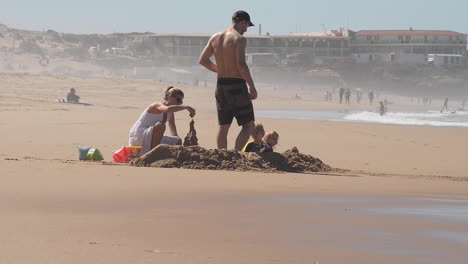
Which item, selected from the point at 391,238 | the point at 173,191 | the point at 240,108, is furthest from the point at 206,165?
the point at 391,238

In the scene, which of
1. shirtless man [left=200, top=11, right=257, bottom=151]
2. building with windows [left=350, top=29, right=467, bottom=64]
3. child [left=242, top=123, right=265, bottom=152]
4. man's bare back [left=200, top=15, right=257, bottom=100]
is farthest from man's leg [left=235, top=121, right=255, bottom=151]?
building with windows [left=350, top=29, right=467, bottom=64]

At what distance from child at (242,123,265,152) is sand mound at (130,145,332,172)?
0.61 feet

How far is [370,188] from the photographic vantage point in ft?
21.4

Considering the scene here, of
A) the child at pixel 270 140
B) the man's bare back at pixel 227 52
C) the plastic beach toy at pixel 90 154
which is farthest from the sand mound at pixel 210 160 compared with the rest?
the man's bare back at pixel 227 52

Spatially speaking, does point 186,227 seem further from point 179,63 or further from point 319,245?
point 179,63

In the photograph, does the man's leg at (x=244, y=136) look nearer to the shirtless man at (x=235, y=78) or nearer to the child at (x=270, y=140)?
the shirtless man at (x=235, y=78)

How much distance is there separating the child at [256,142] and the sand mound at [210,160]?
187 millimetres

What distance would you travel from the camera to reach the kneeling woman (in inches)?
314

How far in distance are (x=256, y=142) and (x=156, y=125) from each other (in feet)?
3.04

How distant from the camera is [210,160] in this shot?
7.34 metres

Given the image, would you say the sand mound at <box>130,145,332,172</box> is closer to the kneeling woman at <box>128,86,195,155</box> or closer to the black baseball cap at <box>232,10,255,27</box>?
the kneeling woman at <box>128,86,195,155</box>

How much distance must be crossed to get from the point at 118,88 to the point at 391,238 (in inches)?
1825

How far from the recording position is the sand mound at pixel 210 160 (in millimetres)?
7293

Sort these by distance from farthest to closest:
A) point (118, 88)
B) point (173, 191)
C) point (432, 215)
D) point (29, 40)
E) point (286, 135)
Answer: point (29, 40)
point (118, 88)
point (286, 135)
point (173, 191)
point (432, 215)
